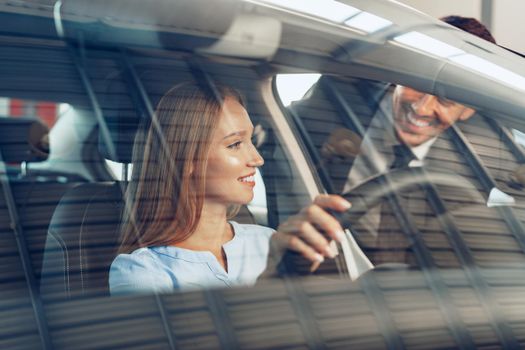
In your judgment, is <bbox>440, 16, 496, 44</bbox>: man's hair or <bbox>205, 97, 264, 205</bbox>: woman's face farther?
<bbox>440, 16, 496, 44</bbox>: man's hair

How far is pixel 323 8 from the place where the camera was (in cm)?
139

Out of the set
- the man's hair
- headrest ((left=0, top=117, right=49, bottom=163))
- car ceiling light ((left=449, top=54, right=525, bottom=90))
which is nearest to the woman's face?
headrest ((left=0, top=117, right=49, bottom=163))

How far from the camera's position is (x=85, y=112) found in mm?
1112

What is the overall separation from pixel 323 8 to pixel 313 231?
432 millimetres

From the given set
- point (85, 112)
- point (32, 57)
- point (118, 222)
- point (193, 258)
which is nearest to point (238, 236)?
point (193, 258)

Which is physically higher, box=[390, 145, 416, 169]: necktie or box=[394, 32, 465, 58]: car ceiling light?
box=[394, 32, 465, 58]: car ceiling light

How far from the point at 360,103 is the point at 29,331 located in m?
0.68

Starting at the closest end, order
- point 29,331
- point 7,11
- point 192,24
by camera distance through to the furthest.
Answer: point 29,331
point 7,11
point 192,24

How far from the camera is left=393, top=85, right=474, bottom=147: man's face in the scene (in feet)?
4.50

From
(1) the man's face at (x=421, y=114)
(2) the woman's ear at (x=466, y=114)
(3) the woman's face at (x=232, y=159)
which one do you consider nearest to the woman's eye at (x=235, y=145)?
(3) the woman's face at (x=232, y=159)

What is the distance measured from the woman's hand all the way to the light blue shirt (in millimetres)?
32

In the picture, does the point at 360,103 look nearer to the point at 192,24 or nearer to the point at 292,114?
the point at 292,114

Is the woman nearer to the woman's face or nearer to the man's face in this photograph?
the woman's face

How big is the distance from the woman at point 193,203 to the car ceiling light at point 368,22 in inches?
13.5
